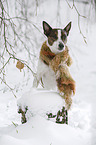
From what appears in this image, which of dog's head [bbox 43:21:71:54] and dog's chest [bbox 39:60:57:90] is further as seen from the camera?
dog's chest [bbox 39:60:57:90]

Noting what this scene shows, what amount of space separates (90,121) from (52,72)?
132 centimetres

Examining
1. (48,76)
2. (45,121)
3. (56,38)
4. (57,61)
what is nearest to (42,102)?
(45,121)

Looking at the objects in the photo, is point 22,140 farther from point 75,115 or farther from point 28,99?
point 75,115

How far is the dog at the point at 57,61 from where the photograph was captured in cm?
170

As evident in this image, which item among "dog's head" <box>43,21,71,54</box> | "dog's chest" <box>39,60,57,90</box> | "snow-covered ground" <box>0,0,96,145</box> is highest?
"dog's head" <box>43,21,71,54</box>

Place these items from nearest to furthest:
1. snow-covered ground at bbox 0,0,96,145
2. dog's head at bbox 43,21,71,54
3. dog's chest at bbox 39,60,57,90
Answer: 1. snow-covered ground at bbox 0,0,96,145
2. dog's head at bbox 43,21,71,54
3. dog's chest at bbox 39,60,57,90

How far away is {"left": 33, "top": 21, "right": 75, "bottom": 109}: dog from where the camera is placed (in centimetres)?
170

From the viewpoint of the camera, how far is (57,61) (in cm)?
173

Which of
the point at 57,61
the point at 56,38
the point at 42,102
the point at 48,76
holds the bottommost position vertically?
the point at 42,102

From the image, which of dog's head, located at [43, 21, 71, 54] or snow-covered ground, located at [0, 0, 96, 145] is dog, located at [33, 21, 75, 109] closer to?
dog's head, located at [43, 21, 71, 54]

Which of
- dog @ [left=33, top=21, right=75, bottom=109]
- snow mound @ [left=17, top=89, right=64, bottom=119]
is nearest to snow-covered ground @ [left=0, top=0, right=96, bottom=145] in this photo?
snow mound @ [left=17, top=89, right=64, bottom=119]

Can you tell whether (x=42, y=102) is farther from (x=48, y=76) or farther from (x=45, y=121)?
(x=48, y=76)

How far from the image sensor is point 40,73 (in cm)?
187

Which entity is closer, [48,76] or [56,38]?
[56,38]
